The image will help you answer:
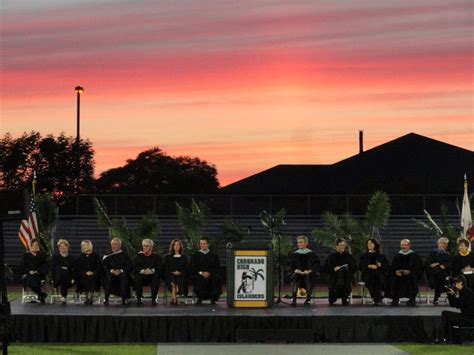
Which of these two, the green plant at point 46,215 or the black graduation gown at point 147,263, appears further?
the green plant at point 46,215

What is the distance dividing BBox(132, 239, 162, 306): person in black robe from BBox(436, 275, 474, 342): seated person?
715 centimetres

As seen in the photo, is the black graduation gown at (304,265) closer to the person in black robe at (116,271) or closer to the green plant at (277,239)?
the green plant at (277,239)

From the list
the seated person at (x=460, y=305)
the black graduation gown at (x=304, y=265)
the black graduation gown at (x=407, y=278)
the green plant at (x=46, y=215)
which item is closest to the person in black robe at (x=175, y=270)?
the black graduation gown at (x=304, y=265)

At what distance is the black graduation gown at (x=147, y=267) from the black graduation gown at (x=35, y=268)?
85.3 inches

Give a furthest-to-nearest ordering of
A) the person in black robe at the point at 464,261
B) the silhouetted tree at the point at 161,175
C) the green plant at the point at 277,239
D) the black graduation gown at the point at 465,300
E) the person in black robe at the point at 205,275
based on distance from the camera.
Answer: the silhouetted tree at the point at 161,175
the green plant at the point at 277,239
the person in black robe at the point at 205,275
the person in black robe at the point at 464,261
the black graduation gown at the point at 465,300

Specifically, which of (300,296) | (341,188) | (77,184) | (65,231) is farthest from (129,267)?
(341,188)

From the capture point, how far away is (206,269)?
24.6 meters

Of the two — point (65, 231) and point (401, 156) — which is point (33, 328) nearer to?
point (65, 231)

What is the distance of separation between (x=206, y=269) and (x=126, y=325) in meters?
4.70

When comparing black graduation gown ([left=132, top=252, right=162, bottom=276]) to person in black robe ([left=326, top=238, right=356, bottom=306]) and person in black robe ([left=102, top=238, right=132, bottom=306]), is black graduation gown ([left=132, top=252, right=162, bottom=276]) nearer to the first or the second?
person in black robe ([left=102, top=238, right=132, bottom=306])

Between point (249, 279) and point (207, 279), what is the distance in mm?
2185

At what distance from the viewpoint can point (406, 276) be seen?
24.5 m

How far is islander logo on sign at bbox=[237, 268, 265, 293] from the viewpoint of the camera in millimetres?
22578

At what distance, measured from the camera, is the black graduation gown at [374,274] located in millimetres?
24422
